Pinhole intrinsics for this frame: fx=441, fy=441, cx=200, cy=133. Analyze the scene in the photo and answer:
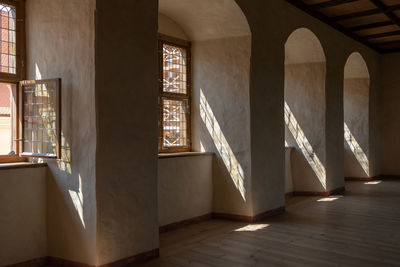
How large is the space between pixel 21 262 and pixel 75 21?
8.30 feet

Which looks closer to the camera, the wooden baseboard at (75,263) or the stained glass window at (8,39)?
the wooden baseboard at (75,263)

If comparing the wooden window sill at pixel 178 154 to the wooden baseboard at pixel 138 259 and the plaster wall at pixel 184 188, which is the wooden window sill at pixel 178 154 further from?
the wooden baseboard at pixel 138 259

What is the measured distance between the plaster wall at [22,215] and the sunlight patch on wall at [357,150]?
9.85m

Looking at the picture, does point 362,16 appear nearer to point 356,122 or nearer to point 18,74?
point 356,122

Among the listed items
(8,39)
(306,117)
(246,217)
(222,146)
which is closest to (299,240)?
(246,217)

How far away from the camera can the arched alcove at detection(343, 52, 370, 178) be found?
40.3 feet

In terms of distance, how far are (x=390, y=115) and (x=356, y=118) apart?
4.80 ft

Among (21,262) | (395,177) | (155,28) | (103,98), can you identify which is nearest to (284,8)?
(155,28)

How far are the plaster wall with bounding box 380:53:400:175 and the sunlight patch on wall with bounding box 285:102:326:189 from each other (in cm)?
474

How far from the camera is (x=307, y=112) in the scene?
9.67 meters

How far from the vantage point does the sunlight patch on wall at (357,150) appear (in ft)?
40.7

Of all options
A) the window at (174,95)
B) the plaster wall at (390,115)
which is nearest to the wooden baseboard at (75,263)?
the window at (174,95)

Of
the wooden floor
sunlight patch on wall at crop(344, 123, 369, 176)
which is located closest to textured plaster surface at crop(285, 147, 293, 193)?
the wooden floor

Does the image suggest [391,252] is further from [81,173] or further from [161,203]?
[81,173]
